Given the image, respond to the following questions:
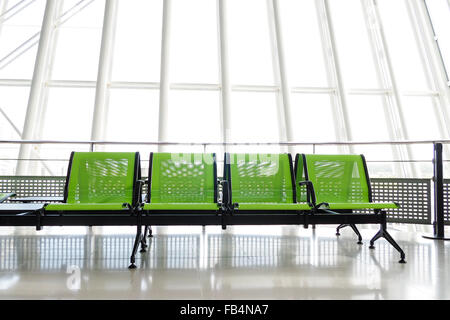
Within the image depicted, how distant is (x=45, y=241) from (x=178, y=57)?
5140mm

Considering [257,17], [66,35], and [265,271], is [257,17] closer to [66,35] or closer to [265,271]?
[66,35]

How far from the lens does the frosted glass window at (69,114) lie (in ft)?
22.4

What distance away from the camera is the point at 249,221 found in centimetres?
267

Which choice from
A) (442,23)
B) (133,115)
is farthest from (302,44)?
(133,115)

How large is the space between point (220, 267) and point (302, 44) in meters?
6.69

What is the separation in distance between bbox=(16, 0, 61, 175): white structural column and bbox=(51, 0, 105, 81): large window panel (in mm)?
243

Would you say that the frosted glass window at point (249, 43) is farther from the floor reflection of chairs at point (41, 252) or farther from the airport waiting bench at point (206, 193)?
the floor reflection of chairs at point (41, 252)

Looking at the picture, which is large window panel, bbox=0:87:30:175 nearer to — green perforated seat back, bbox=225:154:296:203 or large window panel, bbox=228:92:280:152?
large window panel, bbox=228:92:280:152

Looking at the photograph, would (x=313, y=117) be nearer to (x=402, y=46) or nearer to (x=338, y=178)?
(x=402, y=46)

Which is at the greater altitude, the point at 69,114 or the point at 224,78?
the point at 224,78

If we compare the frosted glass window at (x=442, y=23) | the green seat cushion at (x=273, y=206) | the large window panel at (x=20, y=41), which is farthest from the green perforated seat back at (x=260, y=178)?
the frosted glass window at (x=442, y=23)

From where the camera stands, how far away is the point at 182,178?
2.98 m

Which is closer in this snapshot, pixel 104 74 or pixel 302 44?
pixel 104 74

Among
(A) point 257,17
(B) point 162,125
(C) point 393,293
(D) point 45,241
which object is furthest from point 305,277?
(A) point 257,17
